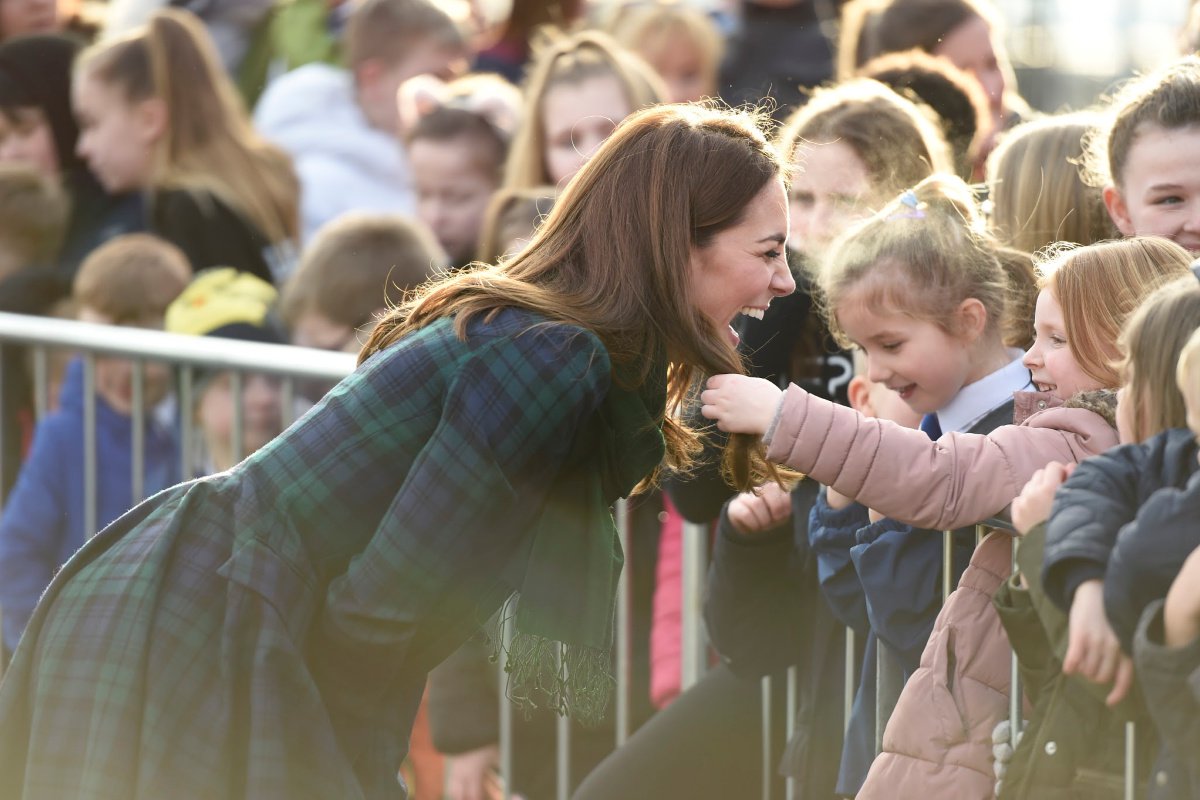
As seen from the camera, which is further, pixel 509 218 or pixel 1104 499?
pixel 509 218

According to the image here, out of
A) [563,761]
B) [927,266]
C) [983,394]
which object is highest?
[927,266]

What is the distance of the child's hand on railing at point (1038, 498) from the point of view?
105 inches

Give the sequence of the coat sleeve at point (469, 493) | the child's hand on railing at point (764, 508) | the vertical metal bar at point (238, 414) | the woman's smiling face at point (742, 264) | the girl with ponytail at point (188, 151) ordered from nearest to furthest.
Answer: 1. the coat sleeve at point (469, 493)
2. the woman's smiling face at point (742, 264)
3. the child's hand on railing at point (764, 508)
4. the vertical metal bar at point (238, 414)
5. the girl with ponytail at point (188, 151)

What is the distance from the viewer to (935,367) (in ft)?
10.5

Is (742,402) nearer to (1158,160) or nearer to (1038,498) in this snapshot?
(1038,498)

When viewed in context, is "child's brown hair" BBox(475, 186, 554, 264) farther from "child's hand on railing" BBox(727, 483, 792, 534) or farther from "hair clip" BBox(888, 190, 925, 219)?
"hair clip" BBox(888, 190, 925, 219)

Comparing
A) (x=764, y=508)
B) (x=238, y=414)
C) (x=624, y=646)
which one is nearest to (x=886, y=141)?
(x=764, y=508)

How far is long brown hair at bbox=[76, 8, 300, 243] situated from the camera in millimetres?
5984

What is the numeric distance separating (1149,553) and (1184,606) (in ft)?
0.29

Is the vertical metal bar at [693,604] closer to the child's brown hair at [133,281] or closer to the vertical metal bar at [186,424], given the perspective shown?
the vertical metal bar at [186,424]

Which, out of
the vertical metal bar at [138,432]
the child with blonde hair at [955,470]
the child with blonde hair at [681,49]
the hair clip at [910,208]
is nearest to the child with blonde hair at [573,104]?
the child with blonde hair at [681,49]

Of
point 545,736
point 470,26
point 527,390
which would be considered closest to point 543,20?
point 470,26

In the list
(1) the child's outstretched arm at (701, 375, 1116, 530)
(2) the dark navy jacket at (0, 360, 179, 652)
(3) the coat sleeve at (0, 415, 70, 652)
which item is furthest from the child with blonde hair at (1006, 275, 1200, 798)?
(3) the coat sleeve at (0, 415, 70, 652)

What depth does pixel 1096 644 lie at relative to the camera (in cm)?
252
